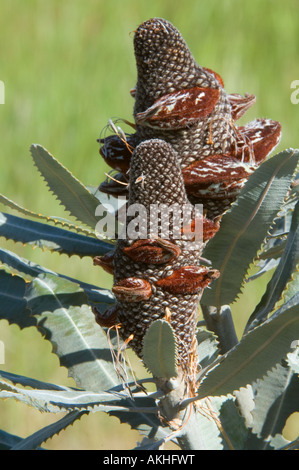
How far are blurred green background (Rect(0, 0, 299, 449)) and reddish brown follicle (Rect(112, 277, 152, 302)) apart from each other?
5.26 ft

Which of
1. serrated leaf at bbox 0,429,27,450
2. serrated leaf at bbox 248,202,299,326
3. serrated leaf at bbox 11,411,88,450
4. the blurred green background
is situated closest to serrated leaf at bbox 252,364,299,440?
serrated leaf at bbox 248,202,299,326

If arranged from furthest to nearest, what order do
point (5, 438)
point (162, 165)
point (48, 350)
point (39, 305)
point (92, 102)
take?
point (92, 102) < point (48, 350) < point (5, 438) < point (39, 305) < point (162, 165)

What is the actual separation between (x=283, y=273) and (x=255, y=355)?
0.13 m

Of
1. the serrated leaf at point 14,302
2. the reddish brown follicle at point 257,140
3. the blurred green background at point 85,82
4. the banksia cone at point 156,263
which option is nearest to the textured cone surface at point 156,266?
the banksia cone at point 156,263

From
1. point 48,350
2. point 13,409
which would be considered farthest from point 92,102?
point 13,409

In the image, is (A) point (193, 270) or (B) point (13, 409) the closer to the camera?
(A) point (193, 270)

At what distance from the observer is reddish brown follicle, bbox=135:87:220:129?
2.10ft

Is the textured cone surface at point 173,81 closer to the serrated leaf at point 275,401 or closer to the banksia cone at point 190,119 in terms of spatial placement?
the banksia cone at point 190,119

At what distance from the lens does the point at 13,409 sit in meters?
2.24

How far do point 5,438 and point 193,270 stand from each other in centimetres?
50

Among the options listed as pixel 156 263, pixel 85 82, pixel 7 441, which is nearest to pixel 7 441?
pixel 7 441

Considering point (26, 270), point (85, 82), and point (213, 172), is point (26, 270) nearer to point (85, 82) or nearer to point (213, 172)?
point (213, 172)

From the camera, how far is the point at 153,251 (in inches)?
24.7
